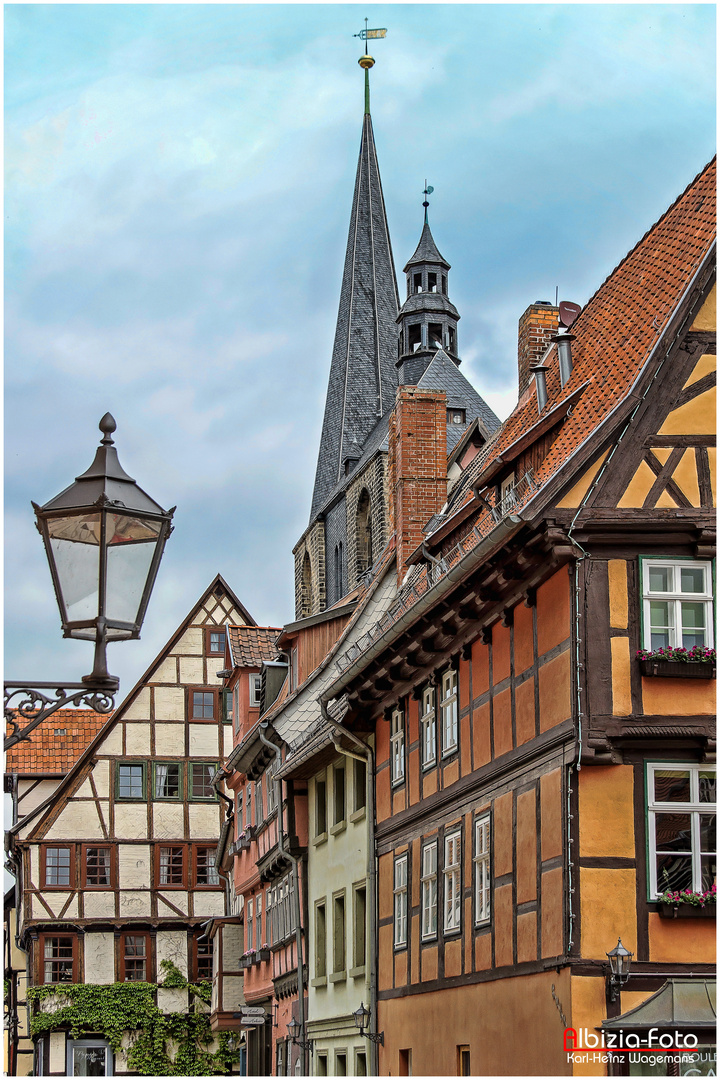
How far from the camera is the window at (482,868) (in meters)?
14.2

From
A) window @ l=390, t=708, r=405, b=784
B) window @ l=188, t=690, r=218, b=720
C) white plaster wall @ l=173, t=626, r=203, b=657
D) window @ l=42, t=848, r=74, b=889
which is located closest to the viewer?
window @ l=390, t=708, r=405, b=784

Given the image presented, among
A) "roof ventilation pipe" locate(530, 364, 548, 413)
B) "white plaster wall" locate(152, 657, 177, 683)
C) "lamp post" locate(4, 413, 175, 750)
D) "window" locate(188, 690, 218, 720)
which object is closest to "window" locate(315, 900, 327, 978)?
"roof ventilation pipe" locate(530, 364, 548, 413)

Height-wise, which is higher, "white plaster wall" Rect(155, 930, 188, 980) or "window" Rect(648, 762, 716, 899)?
"window" Rect(648, 762, 716, 899)

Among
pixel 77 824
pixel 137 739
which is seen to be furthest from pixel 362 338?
pixel 77 824

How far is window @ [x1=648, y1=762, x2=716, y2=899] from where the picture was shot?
38.7 ft

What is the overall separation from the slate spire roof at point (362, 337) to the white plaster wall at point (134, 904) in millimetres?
36879

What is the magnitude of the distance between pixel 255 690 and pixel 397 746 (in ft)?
34.9

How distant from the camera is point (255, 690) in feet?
93.7

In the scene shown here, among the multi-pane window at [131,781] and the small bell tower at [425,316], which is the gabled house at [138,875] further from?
the small bell tower at [425,316]

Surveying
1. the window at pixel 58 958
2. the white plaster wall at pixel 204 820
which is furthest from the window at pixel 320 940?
the white plaster wall at pixel 204 820

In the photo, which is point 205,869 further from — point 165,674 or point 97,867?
→ point 165,674

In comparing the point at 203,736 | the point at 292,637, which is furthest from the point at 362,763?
the point at 203,736

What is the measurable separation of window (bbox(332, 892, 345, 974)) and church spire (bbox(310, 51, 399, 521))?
50058 mm

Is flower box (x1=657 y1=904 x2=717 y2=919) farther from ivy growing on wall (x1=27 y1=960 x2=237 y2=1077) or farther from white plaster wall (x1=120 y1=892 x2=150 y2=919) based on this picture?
white plaster wall (x1=120 y1=892 x2=150 y2=919)
